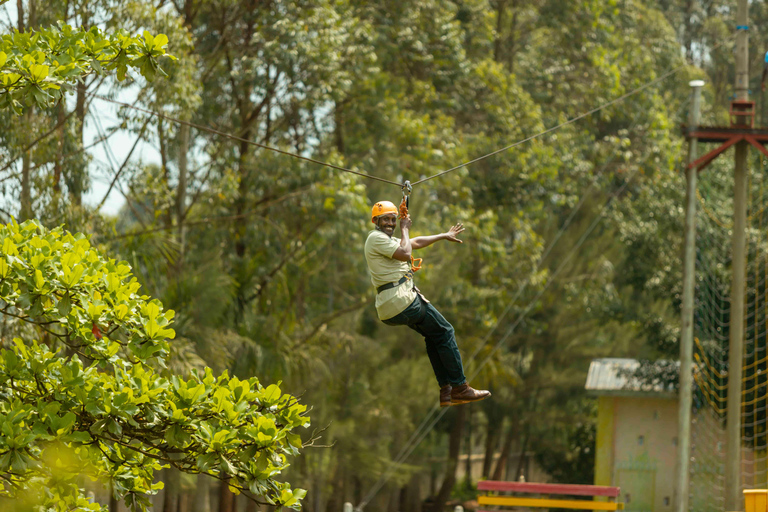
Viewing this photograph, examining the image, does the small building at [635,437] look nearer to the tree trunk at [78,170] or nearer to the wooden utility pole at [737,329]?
the wooden utility pole at [737,329]

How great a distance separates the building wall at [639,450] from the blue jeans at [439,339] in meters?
14.6

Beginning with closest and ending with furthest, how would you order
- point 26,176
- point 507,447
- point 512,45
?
1. point 26,176
2. point 512,45
3. point 507,447

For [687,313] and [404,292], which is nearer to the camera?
[404,292]

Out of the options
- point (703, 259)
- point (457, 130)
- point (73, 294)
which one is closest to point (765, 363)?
Answer: point (703, 259)

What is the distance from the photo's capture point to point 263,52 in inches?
587

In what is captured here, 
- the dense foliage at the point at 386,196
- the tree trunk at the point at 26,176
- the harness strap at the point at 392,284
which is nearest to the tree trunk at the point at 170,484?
the dense foliage at the point at 386,196

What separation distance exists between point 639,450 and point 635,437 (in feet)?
0.92

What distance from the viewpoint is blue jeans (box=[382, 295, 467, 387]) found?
6.14 meters

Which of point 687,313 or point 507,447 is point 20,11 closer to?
point 687,313

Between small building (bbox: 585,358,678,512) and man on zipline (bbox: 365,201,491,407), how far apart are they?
46.1 feet

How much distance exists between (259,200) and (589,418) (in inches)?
455

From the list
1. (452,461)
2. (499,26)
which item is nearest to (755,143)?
(499,26)

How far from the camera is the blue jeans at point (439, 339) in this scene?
6141 millimetres

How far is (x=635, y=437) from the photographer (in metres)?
20.1
